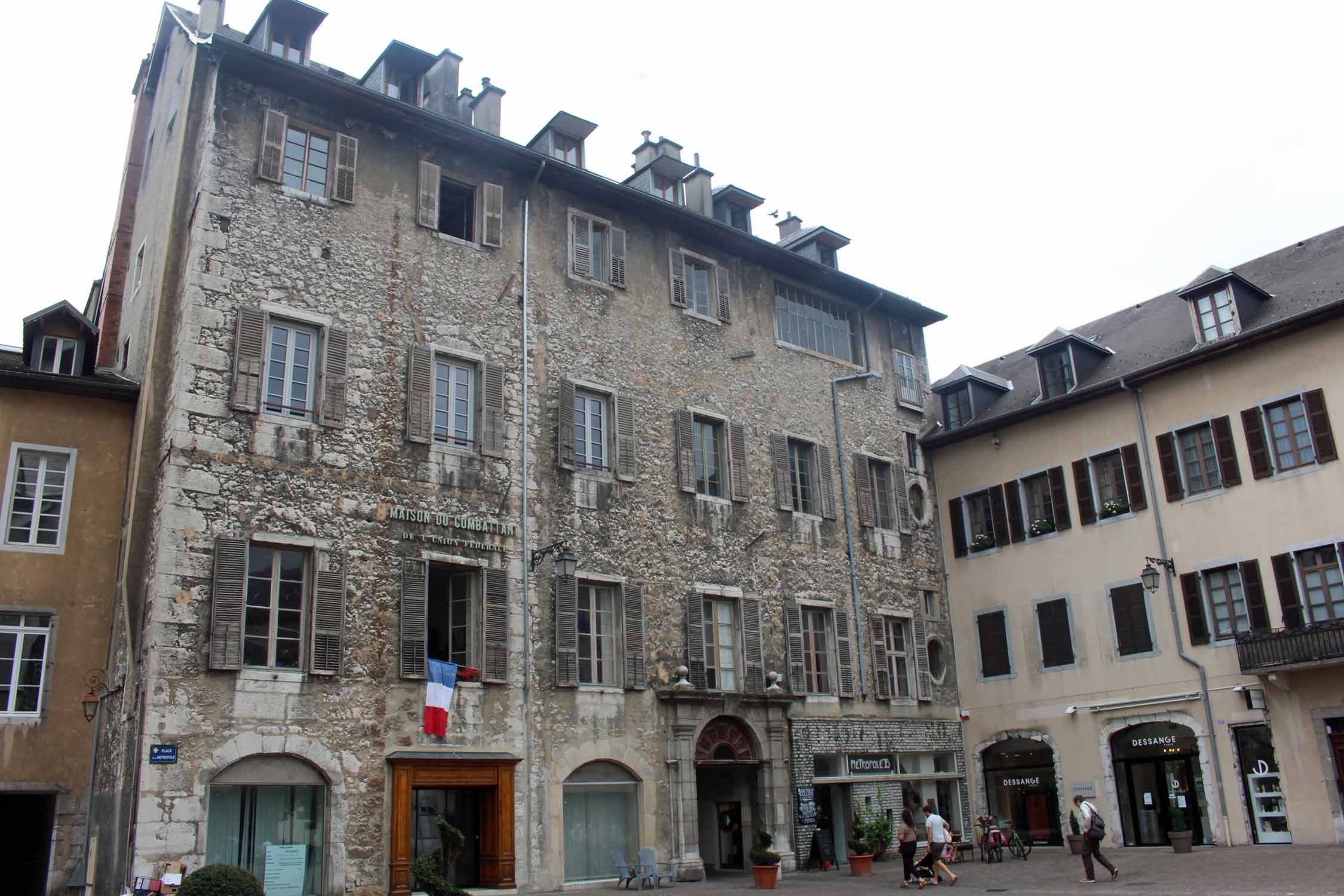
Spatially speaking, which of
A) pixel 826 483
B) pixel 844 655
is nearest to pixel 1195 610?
pixel 844 655

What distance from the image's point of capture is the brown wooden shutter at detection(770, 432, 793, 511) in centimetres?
2220

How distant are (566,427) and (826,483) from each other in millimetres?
6559

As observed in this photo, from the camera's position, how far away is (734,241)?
2297 centimetres

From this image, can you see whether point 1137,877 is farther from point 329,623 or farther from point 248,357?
point 248,357

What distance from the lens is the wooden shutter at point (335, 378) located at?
53.9 feet

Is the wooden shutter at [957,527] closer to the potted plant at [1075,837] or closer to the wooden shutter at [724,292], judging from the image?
the potted plant at [1075,837]

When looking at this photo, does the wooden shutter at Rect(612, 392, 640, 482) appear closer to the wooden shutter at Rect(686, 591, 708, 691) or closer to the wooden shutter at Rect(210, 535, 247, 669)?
the wooden shutter at Rect(686, 591, 708, 691)

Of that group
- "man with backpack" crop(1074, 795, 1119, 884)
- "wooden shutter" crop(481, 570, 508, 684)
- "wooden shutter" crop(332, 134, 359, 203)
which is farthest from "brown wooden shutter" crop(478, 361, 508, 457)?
"man with backpack" crop(1074, 795, 1119, 884)

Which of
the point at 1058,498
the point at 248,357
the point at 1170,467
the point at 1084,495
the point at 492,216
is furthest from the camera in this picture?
the point at 1058,498

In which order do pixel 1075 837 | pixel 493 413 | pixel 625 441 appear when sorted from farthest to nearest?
pixel 1075 837 → pixel 625 441 → pixel 493 413

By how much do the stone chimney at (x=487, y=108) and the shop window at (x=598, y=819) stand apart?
11.4 m

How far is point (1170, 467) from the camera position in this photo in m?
21.9

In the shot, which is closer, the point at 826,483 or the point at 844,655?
the point at 844,655

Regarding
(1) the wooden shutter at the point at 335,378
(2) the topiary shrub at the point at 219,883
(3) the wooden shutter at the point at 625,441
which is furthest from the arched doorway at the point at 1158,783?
(2) the topiary shrub at the point at 219,883
